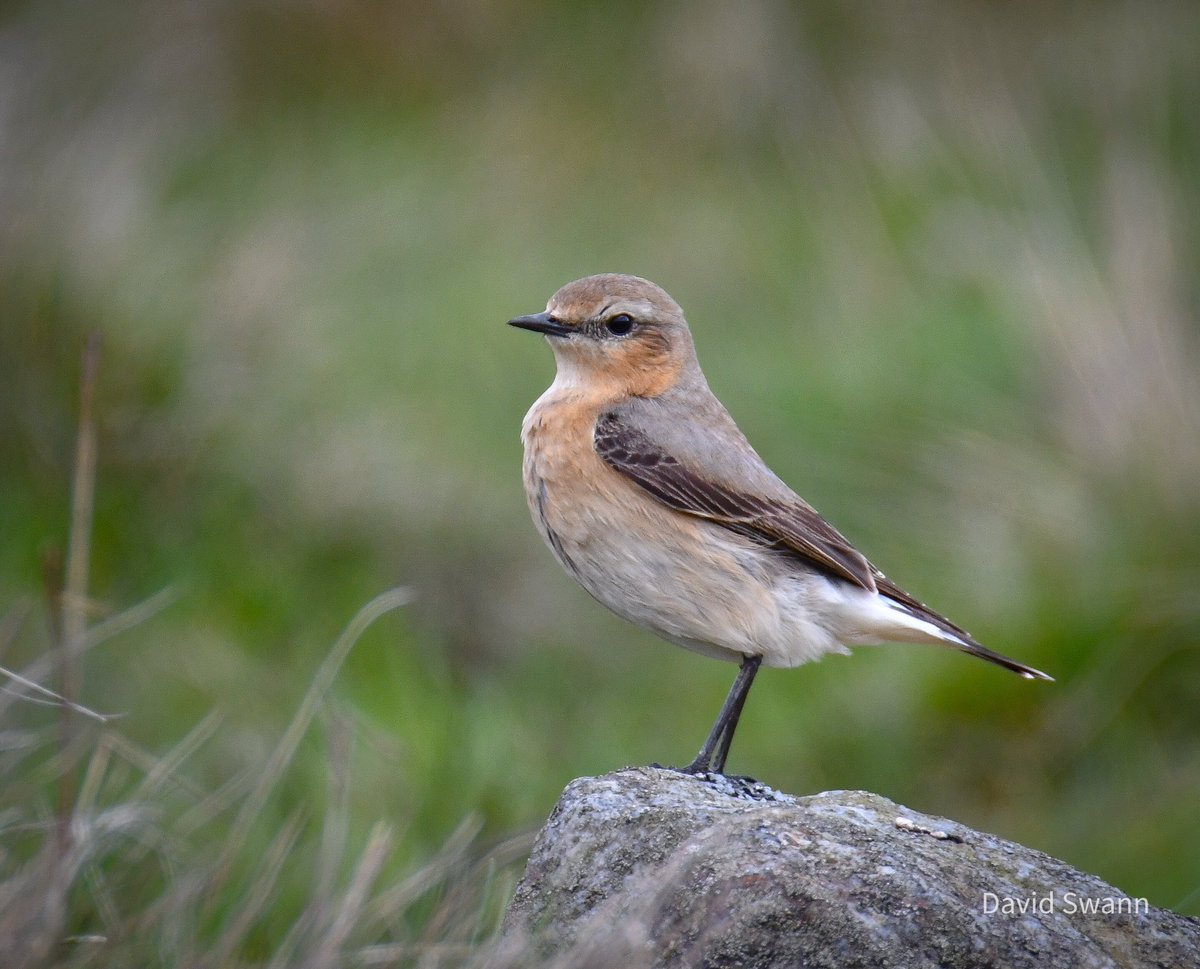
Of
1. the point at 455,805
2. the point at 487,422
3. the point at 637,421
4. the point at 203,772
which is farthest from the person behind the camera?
the point at 487,422

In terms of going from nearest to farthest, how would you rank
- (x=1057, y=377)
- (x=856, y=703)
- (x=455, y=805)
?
(x=455, y=805)
(x=856, y=703)
(x=1057, y=377)

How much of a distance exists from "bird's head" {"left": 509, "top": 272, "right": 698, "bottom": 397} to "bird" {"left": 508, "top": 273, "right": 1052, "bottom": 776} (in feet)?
0.54

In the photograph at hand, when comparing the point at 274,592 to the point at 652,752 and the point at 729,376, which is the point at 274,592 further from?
the point at 729,376

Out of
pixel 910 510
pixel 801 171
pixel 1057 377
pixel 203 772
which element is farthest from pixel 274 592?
pixel 801 171

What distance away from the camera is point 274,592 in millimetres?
9125

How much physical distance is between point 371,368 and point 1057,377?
540cm

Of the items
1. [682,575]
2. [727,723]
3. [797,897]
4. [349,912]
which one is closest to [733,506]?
[682,575]

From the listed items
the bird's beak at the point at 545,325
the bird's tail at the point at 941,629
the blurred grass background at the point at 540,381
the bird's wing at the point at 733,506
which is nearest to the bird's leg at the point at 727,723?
the bird's wing at the point at 733,506

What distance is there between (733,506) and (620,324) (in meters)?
1.18

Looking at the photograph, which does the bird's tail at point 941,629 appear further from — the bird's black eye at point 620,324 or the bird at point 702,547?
the bird's black eye at point 620,324

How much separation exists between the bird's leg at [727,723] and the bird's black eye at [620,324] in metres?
1.71

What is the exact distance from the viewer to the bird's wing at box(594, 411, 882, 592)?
243 inches

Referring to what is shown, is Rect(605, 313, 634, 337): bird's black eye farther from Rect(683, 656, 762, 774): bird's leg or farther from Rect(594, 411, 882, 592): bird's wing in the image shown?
Rect(683, 656, 762, 774): bird's leg

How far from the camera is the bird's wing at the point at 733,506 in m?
6.18
